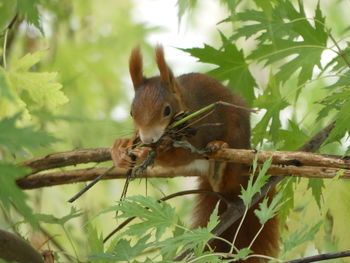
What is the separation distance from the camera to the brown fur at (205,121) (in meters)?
2.14

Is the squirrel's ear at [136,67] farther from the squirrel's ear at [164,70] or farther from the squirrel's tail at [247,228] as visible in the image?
the squirrel's tail at [247,228]

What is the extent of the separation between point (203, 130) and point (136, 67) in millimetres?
332

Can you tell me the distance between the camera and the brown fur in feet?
7.04

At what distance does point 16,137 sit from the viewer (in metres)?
1.00

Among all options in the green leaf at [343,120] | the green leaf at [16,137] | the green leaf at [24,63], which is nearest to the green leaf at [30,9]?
the green leaf at [24,63]

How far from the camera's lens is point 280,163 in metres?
1.59

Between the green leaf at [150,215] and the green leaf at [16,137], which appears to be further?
the green leaf at [150,215]

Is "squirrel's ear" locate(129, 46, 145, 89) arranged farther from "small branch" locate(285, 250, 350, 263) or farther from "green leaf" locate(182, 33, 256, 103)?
"small branch" locate(285, 250, 350, 263)

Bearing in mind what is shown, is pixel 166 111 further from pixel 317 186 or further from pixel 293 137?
pixel 317 186

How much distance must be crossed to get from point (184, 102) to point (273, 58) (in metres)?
0.49

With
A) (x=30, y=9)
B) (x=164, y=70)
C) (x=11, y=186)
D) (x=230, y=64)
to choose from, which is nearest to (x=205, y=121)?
(x=164, y=70)

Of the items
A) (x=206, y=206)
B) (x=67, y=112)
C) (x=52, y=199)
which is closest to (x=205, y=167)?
(x=206, y=206)

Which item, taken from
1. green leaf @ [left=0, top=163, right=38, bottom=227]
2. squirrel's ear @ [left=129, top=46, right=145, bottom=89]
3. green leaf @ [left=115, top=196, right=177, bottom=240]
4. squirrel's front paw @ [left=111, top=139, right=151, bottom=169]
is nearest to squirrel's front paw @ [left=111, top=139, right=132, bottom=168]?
squirrel's front paw @ [left=111, top=139, right=151, bottom=169]

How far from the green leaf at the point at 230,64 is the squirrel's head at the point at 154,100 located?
0.66 ft
